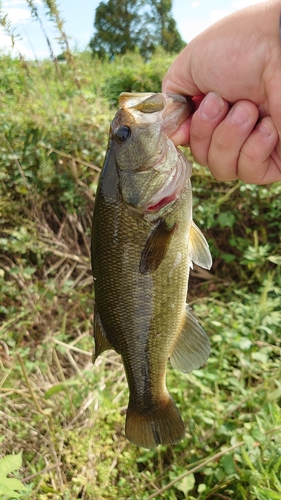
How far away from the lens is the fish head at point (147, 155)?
1406mm

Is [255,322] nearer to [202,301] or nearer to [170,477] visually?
[202,301]

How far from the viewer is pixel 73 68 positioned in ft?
12.5

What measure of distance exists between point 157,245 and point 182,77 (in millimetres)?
755

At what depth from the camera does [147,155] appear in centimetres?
143

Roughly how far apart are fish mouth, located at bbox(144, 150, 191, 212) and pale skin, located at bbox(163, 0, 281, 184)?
0.72 feet

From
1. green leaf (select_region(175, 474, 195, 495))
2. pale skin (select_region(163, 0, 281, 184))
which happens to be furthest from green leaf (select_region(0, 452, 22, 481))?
pale skin (select_region(163, 0, 281, 184))

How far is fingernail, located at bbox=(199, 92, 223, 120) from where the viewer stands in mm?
1480

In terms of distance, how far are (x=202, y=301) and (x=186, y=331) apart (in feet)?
6.32

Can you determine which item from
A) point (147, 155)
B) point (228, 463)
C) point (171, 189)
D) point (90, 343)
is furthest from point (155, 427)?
point (90, 343)

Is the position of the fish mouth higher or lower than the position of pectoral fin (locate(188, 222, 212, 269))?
higher

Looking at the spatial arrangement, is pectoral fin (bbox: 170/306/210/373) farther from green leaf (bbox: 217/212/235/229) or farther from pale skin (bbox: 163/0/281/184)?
green leaf (bbox: 217/212/235/229)

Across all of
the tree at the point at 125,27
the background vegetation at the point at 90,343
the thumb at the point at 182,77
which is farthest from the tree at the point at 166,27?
the thumb at the point at 182,77

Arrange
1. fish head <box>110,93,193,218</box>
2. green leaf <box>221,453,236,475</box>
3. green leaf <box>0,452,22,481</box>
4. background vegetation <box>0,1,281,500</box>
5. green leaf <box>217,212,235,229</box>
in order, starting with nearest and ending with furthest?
1. fish head <box>110,93,193,218</box>
2. green leaf <box>0,452,22,481</box>
3. green leaf <box>221,453,236,475</box>
4. background vegetation <box>0,1,281,500</box>
5. green leaf <box>217,212,235,229</box>

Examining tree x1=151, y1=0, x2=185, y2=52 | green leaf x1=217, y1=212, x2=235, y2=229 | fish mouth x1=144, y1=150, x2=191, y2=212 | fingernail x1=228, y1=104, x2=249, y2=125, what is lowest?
green leaf x1=217, y1=212, x2=235, y2=229
